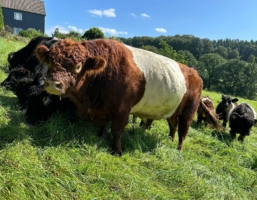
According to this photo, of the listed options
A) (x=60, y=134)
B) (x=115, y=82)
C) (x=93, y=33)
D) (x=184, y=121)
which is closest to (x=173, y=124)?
(x=184, y=121)

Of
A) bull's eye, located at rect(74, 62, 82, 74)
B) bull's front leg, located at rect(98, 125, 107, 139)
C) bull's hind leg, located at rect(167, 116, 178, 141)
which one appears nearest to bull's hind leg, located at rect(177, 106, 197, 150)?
bull's hind leg, located at rect(167, 116, 178, 141)

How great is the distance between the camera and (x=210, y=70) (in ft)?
233

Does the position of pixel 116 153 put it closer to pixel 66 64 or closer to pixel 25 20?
pixel 66 64

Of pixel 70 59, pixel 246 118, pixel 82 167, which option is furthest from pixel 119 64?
pixel 246 118

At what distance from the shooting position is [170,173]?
13.6 ft

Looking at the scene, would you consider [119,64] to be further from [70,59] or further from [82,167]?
[82,167]

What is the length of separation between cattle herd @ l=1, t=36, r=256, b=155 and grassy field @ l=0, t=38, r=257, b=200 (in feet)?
1.08

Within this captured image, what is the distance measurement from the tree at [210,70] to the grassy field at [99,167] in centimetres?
6557

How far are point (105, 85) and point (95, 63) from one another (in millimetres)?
503

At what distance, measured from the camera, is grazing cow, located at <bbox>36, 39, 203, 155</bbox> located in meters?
3.71

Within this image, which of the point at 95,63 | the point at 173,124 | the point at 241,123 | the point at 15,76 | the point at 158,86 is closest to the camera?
the point at 95,63

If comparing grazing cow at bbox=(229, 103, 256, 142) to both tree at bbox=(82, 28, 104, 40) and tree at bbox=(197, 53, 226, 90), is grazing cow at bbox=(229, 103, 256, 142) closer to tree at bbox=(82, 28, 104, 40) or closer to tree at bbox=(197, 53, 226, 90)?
tree at bbox=(82, 28, 104, 40)

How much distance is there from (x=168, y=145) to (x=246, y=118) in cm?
394

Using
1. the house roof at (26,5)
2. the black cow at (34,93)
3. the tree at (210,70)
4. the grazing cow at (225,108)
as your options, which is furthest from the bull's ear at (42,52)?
the tree at (210,70)
